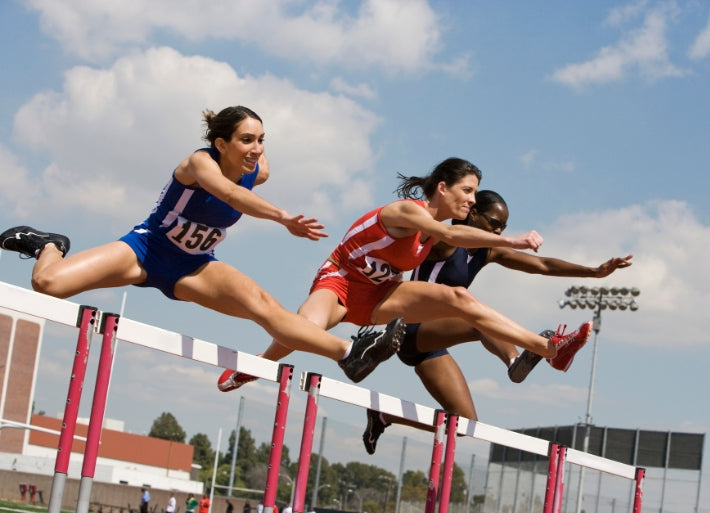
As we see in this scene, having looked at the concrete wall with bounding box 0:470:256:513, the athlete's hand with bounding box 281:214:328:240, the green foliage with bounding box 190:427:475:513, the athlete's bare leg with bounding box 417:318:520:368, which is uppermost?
the athlete's hand with bounding box 281:214:328:240

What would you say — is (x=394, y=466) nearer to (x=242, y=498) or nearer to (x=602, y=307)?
(x=242, y=498)

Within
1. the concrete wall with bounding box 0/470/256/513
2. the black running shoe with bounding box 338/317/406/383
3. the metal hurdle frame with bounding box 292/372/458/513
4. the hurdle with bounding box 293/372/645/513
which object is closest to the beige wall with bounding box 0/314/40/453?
the concrete wall with bounding box 0/470/256/513

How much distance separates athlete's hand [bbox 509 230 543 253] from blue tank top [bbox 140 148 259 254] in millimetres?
1591

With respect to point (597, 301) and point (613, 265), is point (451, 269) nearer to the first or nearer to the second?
point (613, 265)

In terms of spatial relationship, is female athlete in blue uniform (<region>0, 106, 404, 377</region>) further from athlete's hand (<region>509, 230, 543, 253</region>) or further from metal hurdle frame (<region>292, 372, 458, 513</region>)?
athlete's hand (<region>509, 230, 543, 253</region>)

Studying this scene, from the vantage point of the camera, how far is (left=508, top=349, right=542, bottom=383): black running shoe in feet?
20.5

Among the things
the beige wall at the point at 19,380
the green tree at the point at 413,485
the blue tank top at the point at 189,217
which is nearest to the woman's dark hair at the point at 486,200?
the blue tank top at the point at 189,217

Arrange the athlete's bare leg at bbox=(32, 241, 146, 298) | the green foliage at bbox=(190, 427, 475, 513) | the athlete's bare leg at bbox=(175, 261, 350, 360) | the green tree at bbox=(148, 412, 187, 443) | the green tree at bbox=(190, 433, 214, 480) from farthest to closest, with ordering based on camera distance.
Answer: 1. the green tree at bbox=(148, 412, 187, 443)
2. the green tree at bbox=(190, 433, 214, 480)
3. the green foliage at bbox=(190, 427, 475, 513)
4. the athlete's bare leg at bbox=(175, 261, 350, 360)
5. the athlete's bare leg at bbox=(32, 241, 146, 298)

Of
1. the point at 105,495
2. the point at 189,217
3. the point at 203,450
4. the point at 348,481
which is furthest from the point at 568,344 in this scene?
the point at 203,450

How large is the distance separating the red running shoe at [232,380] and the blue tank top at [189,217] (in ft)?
3.23

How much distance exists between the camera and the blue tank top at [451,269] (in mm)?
6680

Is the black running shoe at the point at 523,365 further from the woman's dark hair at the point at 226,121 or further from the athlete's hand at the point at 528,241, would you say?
the woman's dark hair at the point at 226,121

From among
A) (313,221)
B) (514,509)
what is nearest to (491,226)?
(313,221)

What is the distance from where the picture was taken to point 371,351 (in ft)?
16.9
